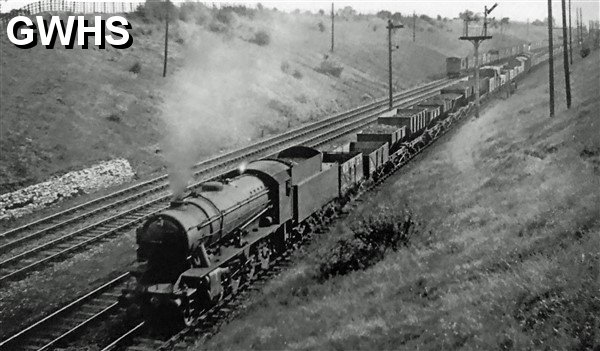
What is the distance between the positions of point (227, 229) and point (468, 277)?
18.8 ft

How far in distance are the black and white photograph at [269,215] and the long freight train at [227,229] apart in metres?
0.06

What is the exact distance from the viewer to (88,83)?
105 feet

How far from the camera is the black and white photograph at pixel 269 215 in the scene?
10.4m

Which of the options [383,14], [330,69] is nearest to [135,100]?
[330,69]

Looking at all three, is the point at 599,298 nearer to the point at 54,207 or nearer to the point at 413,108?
the point at 54,207

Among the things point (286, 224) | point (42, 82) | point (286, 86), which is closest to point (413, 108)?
point (286, 86)

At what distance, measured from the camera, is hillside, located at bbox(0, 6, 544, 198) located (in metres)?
25.8

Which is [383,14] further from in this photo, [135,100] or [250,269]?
[250,269]

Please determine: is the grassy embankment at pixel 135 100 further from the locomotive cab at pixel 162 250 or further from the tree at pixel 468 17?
the tree at pixel 468 17

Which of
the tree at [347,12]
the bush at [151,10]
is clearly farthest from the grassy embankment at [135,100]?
the tree at [347,12]

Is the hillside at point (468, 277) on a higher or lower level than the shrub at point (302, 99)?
lower

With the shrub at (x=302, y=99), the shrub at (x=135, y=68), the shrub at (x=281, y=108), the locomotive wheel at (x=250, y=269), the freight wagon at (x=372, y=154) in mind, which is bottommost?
the locomotive wheel at (x=250, y=269)

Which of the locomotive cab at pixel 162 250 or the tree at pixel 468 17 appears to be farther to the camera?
the tree at pixel 468 17

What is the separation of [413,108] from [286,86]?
15419 millimetres
